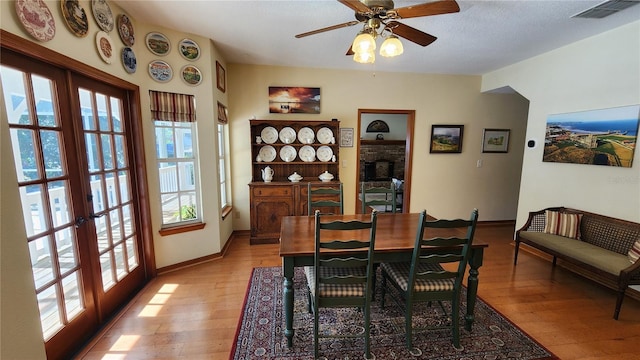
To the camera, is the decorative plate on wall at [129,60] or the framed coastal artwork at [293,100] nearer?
the decorative plate on wall at [129,60]

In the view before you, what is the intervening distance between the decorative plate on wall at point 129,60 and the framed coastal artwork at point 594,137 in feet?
15.9

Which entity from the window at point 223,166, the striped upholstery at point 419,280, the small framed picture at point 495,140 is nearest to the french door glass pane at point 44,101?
the window at point 223,166

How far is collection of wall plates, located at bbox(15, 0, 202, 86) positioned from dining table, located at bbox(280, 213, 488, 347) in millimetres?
1980

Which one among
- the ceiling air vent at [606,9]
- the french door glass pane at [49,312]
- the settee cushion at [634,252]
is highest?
the ceiling air vent at [606,9]

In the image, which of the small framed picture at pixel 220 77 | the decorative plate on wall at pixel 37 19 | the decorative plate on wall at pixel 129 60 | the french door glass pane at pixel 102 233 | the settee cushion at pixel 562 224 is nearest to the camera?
the decorative plate on wall at pixel 37 19

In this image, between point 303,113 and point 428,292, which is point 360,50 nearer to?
point 428,292

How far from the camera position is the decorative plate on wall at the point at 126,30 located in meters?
2.25

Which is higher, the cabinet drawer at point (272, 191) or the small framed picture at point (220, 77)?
the small framed picture at point (220, 77)

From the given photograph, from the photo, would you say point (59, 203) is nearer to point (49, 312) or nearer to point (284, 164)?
point (49, 312)

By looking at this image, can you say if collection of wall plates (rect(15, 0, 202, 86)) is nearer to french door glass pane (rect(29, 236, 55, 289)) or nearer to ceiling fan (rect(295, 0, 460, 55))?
french door glass pane (rect(29, 236, 55, 289))

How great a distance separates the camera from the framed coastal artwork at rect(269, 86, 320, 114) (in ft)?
12.8

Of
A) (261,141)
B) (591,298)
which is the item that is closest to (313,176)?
(261,141)

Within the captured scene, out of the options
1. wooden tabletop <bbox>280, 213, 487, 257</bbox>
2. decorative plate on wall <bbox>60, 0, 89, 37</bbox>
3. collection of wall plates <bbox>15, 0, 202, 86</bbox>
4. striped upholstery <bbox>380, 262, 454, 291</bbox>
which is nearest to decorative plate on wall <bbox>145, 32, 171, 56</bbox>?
collection of wall plates <bbox>15, 0, 202, 86</bbox>

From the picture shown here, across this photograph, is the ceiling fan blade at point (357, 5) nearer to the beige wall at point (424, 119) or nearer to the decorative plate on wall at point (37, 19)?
the decorative plate on wall at point (37, 19)
